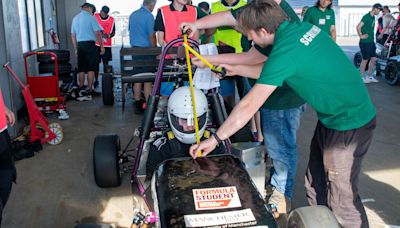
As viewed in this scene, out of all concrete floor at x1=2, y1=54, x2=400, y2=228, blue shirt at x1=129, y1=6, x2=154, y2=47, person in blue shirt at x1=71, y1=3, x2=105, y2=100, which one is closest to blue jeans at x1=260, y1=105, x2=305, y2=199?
concrete floor at x1=2, y1=54, x2=400, y2=228

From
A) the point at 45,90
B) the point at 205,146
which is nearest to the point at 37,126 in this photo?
the point at 45,90

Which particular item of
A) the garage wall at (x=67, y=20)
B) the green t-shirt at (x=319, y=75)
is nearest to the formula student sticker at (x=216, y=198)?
the green t-shirt at (x=319, y=75)

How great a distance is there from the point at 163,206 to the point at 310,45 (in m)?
1.04

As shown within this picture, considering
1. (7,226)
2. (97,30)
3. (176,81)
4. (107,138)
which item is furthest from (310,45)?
(97,30)

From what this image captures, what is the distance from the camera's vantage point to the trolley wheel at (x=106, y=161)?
11.1ft

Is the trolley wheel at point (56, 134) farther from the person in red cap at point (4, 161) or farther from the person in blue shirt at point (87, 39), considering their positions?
the person in blue shirt at point (87, 39)

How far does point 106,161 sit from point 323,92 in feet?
6.31

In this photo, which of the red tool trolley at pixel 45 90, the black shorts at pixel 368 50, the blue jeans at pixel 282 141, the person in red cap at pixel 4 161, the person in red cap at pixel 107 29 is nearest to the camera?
the person in red cap at pixel 4 161

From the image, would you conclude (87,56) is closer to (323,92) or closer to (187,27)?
(187,27)

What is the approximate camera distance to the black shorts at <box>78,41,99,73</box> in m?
7.52

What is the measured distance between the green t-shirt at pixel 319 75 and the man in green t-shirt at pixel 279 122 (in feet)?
2.27

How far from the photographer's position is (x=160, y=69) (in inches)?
119

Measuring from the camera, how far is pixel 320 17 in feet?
23.5

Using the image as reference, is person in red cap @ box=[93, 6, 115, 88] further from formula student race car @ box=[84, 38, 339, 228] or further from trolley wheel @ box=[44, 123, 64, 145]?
formula student race car @ box=[84, 38, 339, 228]
